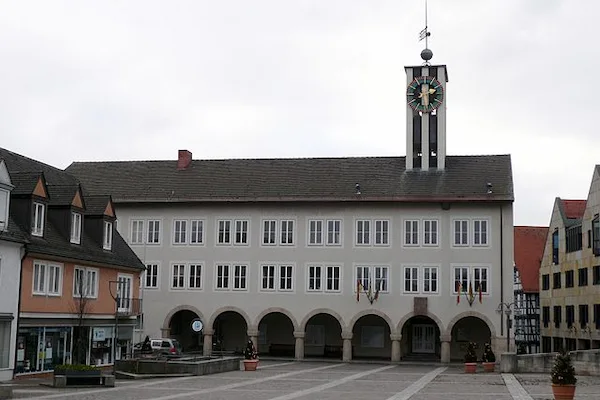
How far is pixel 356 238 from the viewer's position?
52.3m

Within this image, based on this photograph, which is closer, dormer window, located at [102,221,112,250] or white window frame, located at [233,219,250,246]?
dormer window, located at [102,221,112,250]

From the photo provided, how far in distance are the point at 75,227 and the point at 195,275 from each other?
18199mm

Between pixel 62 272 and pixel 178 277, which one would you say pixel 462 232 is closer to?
pixel 178 277

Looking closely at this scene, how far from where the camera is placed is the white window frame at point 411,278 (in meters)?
51.0

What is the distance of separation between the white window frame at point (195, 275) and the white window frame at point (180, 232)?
1538mm

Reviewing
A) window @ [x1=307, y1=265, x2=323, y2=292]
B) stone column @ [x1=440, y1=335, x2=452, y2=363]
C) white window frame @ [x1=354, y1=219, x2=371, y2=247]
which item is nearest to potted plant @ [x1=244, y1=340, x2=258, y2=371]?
window @ [x1=307, y1=265, x2=323, y2=292]

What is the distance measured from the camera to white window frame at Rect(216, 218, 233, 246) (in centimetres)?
5397

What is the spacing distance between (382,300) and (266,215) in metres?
8.76

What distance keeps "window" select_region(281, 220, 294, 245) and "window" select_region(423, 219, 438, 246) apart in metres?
7.97

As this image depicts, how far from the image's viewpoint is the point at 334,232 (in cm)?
5262

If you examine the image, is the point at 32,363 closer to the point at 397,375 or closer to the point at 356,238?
the point at 397,375

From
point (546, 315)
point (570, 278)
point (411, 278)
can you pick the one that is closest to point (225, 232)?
point (411, 278)

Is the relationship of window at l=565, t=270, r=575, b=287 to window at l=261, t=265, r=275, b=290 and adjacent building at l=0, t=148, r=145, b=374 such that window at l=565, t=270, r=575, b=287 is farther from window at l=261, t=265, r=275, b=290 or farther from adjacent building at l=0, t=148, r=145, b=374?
adjacent building at l=0, t=148, r=145, b=374

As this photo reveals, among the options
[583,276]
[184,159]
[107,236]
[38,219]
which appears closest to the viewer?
[38,219]
